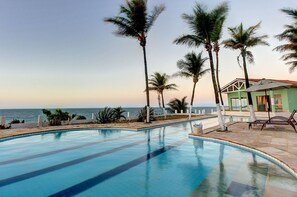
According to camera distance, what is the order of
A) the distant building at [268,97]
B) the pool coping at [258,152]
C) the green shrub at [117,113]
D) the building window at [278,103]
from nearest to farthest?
the pool coping at [258,152], the green shrub at [117,113], the distant building at [268,97], the building window at [278,103]

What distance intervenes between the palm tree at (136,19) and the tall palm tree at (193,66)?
8.84 m

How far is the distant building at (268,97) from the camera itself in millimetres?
20344

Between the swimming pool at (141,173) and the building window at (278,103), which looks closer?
the swimming pool at (141,173)

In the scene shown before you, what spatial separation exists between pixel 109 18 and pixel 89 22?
386 centimetres

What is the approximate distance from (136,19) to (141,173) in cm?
1391

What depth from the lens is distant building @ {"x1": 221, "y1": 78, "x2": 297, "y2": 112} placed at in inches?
801

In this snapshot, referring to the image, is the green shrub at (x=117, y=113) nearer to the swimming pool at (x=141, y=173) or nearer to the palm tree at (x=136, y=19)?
the palm tree at (x=136, y=19)

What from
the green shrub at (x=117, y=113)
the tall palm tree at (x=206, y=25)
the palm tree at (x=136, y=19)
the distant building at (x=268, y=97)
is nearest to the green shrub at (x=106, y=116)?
the green shrub at (x=117, y=113)

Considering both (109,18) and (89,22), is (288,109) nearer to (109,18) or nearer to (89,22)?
(109,18)

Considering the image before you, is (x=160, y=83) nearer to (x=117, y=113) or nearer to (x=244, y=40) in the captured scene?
(x=117, y=113)

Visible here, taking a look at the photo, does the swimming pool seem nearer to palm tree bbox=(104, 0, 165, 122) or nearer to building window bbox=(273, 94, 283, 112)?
palm tree bbox=(104, 0, 165, 122)

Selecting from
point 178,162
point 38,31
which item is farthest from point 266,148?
point 38,31

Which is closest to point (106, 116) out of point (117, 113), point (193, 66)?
point (117, 113)

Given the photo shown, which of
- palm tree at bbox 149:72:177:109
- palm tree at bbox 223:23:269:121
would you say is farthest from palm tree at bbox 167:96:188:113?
palm tree at bbox 223:23:269:121
